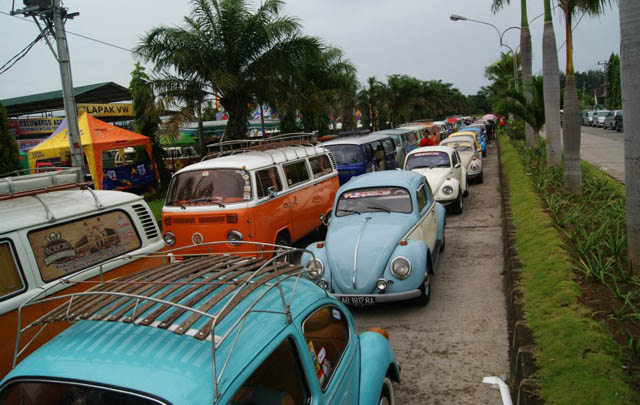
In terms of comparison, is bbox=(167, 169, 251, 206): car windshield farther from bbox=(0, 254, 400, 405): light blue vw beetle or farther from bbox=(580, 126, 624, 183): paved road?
bbox=(580, 126, 624, 183): paved road

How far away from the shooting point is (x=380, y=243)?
6.60m

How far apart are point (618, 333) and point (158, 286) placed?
4.02 metres

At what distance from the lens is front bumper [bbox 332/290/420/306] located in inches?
241

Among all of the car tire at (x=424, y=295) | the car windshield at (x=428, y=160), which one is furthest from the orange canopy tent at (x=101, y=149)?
the car tire at (x=424, y=295)

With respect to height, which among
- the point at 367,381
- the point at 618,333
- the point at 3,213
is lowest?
the point at 618,333

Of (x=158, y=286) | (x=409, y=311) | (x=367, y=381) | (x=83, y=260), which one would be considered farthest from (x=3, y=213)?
(x=409, y=311)

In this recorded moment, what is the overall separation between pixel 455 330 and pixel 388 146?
1168 centimetres

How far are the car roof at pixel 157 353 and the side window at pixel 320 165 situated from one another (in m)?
7.65

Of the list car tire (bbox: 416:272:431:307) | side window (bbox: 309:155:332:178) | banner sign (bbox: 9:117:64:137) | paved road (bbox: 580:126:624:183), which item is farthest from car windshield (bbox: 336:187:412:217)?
banner sign (bbox: 9:117:64:137)

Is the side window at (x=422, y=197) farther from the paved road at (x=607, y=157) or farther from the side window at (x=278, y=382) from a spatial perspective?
the paved road at (x=607, y=157)

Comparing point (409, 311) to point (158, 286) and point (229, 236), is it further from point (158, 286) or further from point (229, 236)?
point (158, 286)

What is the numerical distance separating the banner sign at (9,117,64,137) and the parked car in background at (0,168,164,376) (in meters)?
28.0

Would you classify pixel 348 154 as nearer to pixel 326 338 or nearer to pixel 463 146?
pixel 463 146

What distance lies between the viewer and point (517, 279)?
21.6 ft
